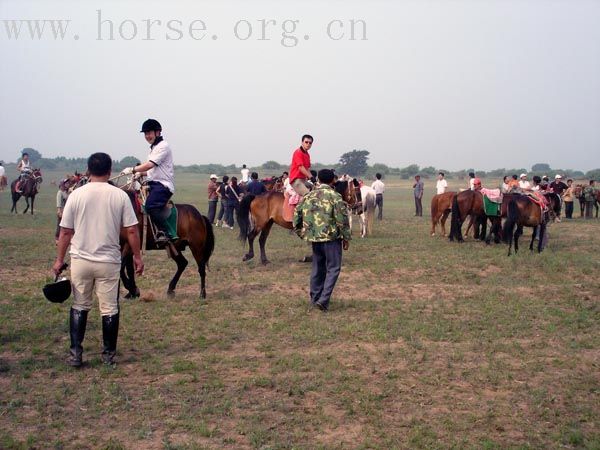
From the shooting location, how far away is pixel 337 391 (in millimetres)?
5914

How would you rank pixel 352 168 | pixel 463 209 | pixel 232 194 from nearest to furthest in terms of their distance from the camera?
pixel 463 209 < pixel 232 194 < pixel 352 168

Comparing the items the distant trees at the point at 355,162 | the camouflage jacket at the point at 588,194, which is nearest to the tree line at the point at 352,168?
the distant trees at the point at 355,162

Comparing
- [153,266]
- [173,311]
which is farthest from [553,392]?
[153,266]

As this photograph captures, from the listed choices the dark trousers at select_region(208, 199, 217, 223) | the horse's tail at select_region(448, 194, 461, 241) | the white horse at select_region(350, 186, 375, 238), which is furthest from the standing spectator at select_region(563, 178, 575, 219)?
the dark trousers at select_region(208, 199, 217, 223)

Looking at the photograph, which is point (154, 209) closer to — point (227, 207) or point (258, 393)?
point (258, 393)

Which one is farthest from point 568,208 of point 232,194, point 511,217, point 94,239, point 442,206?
point 94,239

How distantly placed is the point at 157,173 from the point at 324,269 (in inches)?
109

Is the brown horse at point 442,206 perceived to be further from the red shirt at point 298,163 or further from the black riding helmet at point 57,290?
the black riding helmet at point 57,290

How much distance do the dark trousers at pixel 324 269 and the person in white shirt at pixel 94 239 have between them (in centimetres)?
333

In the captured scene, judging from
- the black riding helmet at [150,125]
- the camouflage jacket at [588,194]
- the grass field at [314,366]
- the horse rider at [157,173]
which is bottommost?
the grass field at [314,366]

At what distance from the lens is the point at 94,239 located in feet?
20.3

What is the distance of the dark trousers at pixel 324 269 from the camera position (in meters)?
9.05

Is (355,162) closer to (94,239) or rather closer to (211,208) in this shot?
(211,208)

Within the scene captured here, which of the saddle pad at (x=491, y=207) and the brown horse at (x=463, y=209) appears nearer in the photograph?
the saddle pad at (x=491, y=207)
